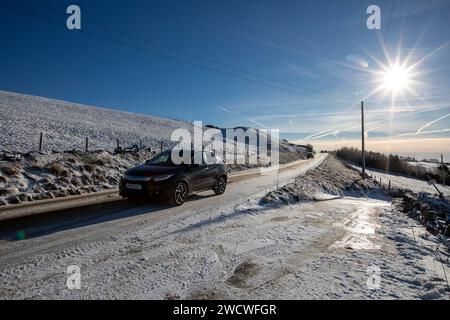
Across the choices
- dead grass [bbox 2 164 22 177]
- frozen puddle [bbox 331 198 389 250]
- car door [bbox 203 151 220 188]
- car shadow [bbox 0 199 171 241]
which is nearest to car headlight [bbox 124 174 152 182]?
car shadow [bbox 0 199 171 241]

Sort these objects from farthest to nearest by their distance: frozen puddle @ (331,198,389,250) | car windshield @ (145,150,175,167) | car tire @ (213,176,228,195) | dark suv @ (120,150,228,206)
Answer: car tire @ (213,176,228,195) < car windshield @ (145,150,175,167) < dark suv @ (120,150,228,206) < frozen puddle @ (331,198,389,250)

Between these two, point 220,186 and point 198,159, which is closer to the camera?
point 198,159

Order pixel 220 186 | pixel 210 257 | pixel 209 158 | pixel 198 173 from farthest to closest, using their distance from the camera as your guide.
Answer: pixel 220 186
pixel 209 158
pixel 198 173
pixel 210 257

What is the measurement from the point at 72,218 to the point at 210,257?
4012 millimetres

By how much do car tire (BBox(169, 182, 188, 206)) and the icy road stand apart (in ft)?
2.59

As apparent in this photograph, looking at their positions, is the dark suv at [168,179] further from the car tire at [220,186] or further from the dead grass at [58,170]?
the dead grass at [58,170]

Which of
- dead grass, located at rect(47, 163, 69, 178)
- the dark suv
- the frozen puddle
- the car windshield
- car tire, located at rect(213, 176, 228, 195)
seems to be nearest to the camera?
the frozen puddle

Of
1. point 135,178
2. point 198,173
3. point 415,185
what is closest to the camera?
point 135,178

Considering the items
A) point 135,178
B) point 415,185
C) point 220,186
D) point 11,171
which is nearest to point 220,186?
point 220,186

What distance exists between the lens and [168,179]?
8086 millimetres

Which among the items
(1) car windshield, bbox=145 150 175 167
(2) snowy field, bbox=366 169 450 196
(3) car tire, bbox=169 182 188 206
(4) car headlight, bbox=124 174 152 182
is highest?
(1) car windshield, bbox=145 150 175 167

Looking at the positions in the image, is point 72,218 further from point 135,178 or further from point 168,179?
point 168,179

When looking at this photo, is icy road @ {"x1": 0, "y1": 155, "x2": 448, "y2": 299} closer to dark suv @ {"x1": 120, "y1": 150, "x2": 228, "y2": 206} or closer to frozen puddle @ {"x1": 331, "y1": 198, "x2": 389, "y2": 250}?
frozen puddle @ {"x1": 331, "y1": 198, "x2": 389, "y2": 250}

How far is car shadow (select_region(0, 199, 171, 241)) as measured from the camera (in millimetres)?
5424
